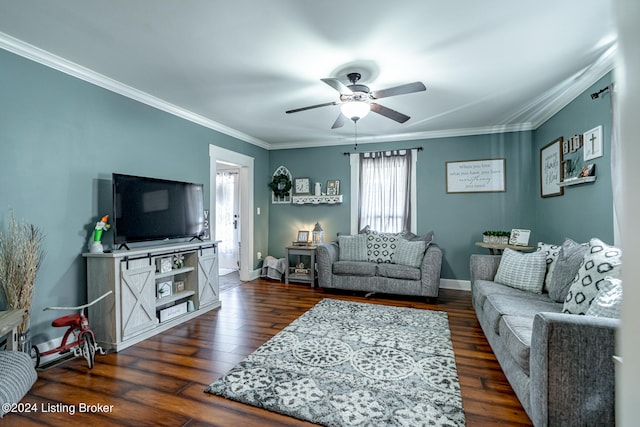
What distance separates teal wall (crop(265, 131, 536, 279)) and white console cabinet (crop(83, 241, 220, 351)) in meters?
2.48

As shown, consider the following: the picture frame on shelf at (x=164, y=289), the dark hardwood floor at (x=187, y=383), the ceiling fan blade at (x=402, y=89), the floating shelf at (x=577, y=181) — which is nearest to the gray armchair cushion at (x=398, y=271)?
the dark hardwood floor at (x=187, y=383)

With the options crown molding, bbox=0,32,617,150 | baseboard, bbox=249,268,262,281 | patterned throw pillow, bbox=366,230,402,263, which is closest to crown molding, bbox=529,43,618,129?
crown molding, bbox=0,32,617,150

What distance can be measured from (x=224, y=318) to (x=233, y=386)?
150 cm

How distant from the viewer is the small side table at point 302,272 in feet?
16.2

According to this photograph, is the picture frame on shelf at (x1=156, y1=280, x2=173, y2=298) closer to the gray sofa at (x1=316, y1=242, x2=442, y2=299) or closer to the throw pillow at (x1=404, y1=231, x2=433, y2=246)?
the gray sofa at (x1=316, y1=242, x2=442, y2=299)

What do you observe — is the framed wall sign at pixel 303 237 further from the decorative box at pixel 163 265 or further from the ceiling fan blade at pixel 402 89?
the ceiling fan blade at pixel 402 89

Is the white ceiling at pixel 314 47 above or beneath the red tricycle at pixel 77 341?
above

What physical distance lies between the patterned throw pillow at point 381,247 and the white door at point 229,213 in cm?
292

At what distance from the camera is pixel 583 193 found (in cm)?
311

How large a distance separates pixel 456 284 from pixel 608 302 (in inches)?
130

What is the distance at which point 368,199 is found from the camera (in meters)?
5.26

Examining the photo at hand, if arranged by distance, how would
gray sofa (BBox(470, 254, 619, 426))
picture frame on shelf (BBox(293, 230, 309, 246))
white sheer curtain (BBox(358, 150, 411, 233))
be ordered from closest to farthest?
gray sofa (BBox(470, 254, 619, 426)) → white sheer curtain (BBox(358, 150, 411, 233)) → picture frame on shelf (BBox(293, 230, 309, 246))

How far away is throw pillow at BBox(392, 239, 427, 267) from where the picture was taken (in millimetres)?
4250

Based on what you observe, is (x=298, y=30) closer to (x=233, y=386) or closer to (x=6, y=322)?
(x=233, y=386)
